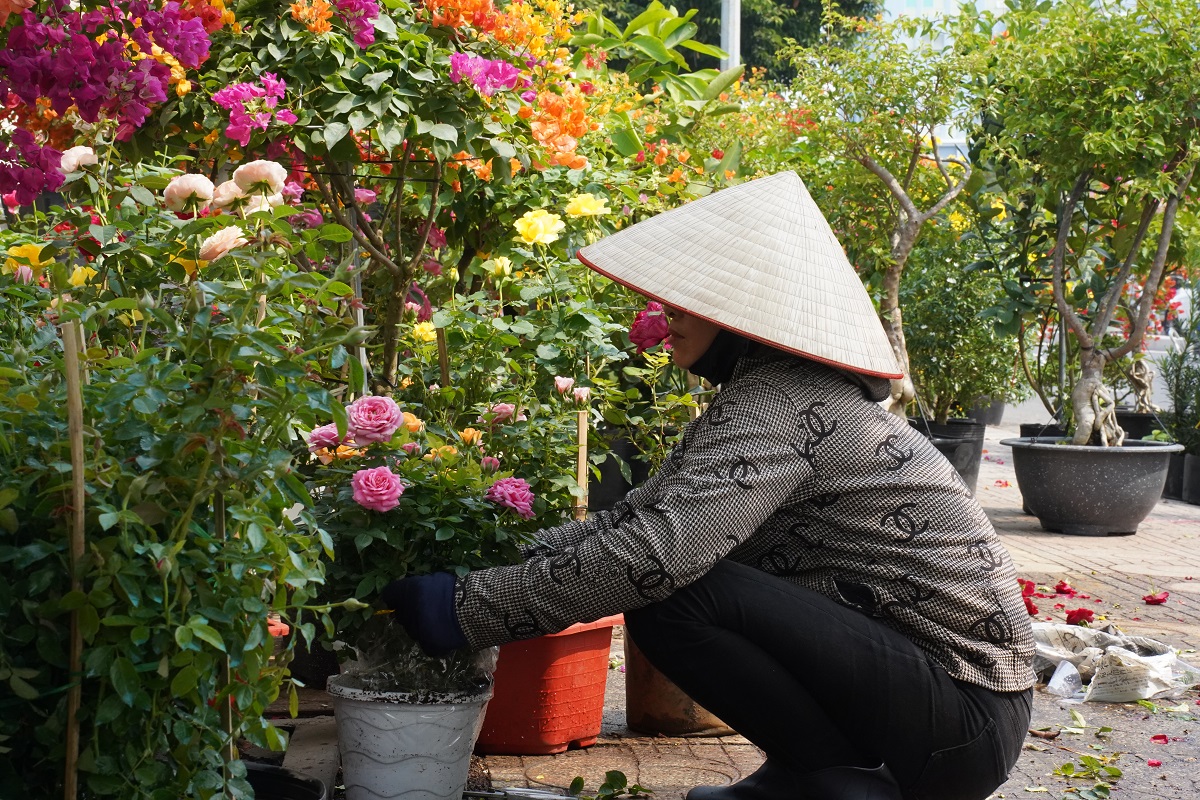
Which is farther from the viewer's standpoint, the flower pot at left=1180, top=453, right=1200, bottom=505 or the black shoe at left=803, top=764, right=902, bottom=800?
the flower pot at left=1180, top=453, right=1200, bottom=505

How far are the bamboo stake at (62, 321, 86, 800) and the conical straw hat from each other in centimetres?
108

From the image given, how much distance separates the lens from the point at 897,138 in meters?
7.07

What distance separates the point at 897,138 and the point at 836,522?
5350 millimetres

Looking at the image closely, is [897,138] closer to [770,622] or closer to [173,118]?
[173,118]

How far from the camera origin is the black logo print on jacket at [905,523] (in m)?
2.14

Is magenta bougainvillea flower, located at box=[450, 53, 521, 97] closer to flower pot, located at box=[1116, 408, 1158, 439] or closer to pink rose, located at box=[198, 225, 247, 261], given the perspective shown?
pink rose, located at box=[198, 225, 247, 261]

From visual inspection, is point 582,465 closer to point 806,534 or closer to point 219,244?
point 806,534

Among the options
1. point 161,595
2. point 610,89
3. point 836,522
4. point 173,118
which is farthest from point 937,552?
point 610,89

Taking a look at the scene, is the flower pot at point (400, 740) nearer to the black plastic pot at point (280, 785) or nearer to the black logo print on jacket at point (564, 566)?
the black plastic pot at point (280, 785)

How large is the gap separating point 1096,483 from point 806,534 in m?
4.92

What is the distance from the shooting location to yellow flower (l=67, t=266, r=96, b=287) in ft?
6.65

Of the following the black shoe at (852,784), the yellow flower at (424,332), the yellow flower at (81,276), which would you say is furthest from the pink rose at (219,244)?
the yellow flower at (424,332)

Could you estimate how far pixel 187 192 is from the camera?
2039mm

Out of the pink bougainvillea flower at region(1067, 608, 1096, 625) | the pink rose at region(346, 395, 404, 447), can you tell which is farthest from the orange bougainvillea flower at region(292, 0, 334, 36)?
the pink bougainvillea flower at region(1067, 608, 1096, 625)
